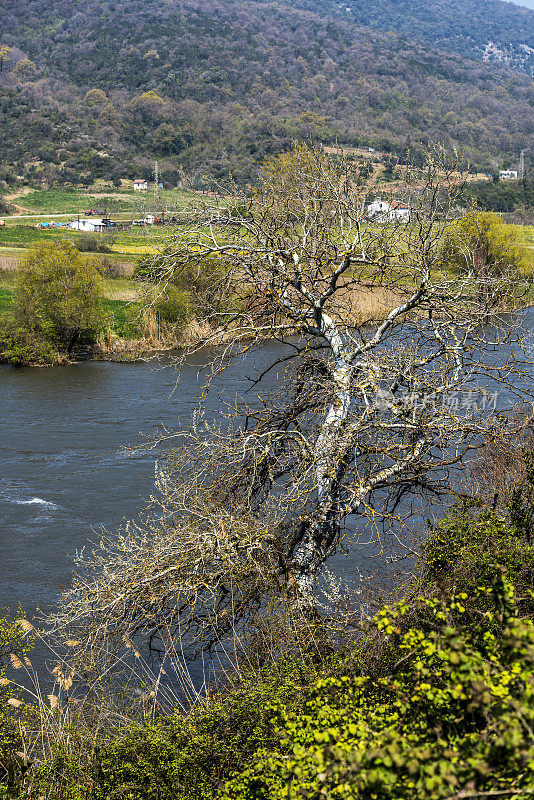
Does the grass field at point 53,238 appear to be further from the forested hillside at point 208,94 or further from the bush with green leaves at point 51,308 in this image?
the bush with green leaves at point 51,308

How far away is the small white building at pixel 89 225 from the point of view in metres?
61.5

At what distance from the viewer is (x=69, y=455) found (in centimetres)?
2003

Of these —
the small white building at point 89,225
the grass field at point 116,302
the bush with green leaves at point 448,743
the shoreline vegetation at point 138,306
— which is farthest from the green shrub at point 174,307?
the small white building at point 89,225

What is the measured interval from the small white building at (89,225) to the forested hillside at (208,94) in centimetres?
1473

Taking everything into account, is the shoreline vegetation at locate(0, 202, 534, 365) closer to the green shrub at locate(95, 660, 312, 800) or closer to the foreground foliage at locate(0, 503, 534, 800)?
the foreground foliage at locate(0, 503, 534, 800)

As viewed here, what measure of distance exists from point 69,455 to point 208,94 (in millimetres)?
134939

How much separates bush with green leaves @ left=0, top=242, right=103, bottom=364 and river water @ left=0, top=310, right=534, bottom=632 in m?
1.00

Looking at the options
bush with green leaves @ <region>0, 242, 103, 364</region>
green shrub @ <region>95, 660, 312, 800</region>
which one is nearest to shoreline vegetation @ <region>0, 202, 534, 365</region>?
bush with green leaves @ <region>0, 242, 103, 364</region>

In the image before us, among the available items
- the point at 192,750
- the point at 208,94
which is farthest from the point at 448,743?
the point at 208,94

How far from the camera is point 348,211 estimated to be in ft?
27.7

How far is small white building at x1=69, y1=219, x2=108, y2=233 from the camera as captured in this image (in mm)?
61531

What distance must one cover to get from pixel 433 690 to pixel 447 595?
2848 mm

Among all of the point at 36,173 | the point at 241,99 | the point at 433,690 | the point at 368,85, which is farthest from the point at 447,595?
the point at 368,85

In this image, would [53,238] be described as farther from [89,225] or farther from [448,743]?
[448,743]
